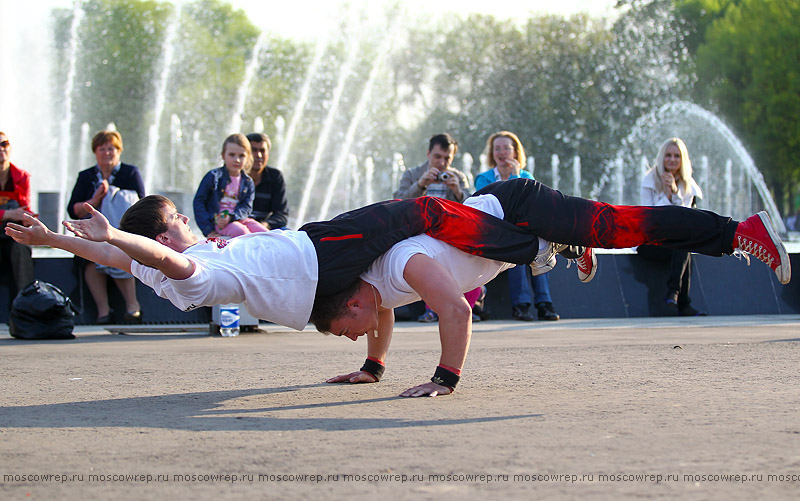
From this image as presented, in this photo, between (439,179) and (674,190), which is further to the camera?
→ (674,190)

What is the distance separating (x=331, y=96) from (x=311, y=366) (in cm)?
3842

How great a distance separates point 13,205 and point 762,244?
666 cm

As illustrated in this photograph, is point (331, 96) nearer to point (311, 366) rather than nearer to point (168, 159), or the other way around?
point (168, 159)

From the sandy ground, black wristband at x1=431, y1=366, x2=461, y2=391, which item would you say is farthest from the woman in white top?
black wristband at x1=431, y1=366, x2=461, y2=391

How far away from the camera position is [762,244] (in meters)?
5.28

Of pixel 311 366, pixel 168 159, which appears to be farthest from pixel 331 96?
pixel 311 366

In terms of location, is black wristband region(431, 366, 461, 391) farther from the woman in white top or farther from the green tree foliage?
the green tree foliage

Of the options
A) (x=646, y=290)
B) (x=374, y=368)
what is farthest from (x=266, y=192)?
(x=374, y=368)

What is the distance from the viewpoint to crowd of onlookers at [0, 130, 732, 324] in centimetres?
896

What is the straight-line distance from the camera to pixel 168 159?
41500 millimetres

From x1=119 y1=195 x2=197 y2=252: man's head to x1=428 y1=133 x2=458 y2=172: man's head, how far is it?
517cm

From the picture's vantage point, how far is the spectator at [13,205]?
8.98 metres

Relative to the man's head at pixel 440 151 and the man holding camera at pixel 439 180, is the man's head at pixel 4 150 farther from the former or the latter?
the man's head at pixel 440 151

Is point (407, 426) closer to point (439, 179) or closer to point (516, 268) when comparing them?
point (439, 179)
